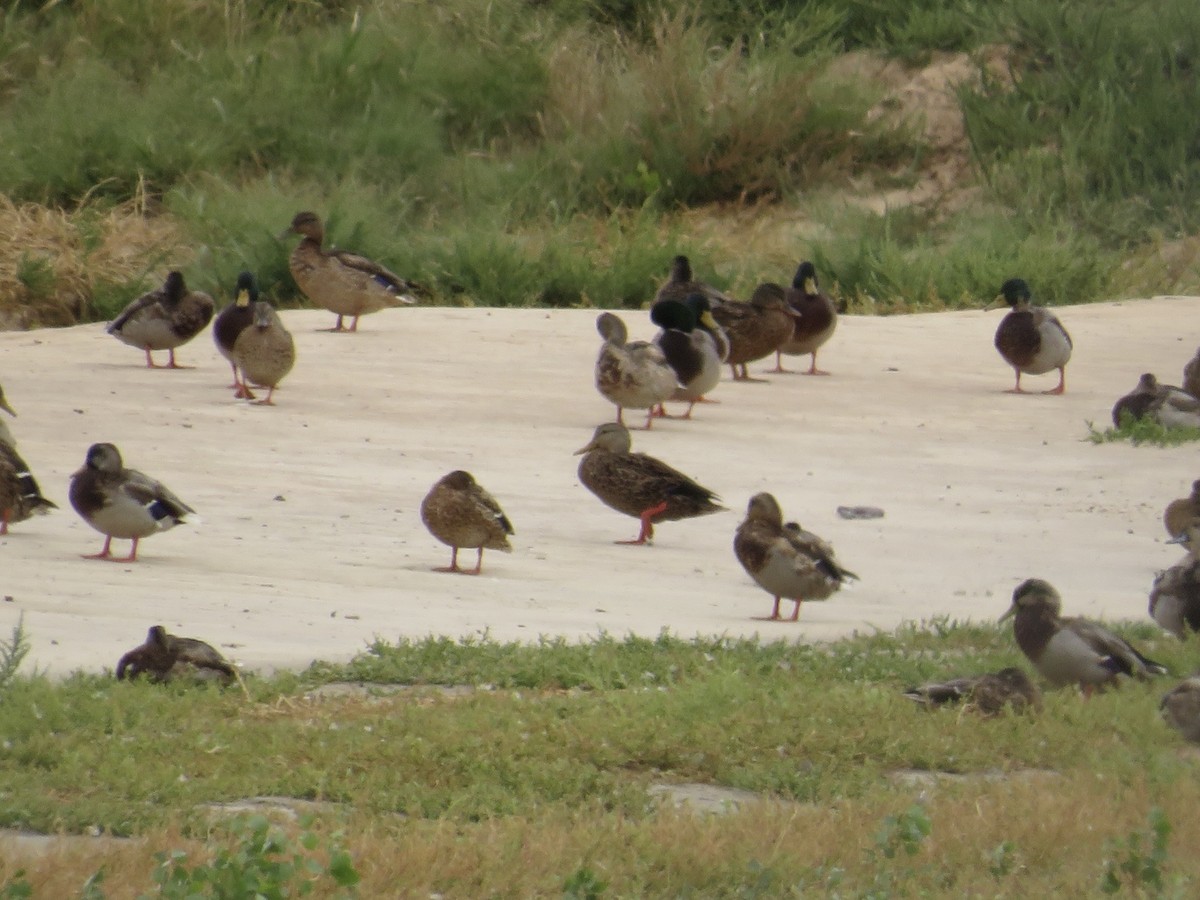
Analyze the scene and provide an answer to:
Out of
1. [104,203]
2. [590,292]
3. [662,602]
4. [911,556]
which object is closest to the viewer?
[662,602]

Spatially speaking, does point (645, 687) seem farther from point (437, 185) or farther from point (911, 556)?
point (437, 185)

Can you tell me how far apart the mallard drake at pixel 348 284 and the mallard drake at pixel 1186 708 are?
37.0ft

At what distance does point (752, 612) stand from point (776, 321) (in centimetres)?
667

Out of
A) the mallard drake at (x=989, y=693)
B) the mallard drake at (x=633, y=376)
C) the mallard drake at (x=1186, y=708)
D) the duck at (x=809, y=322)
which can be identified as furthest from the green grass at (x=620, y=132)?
the mallard drake at (x=1186, y=708)

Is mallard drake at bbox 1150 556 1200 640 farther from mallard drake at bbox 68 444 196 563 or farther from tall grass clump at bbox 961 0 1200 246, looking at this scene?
tall grass clump at bbox 961 0 1200 246

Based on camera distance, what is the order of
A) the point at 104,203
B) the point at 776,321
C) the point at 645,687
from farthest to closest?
the point at 104,203
the point at 776,321
the point at 645,687

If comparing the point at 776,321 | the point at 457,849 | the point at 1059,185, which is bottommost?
the point at 457,849

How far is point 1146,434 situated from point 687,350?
303 cm

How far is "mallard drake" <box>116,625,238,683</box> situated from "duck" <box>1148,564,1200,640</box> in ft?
12.4

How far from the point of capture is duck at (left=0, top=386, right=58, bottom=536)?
10.5 meters

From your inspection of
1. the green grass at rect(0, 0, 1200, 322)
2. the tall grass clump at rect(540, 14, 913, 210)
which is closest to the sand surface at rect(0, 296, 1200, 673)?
the green grass at rect(0, 0, 1200, 322)

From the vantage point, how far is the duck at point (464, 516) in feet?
33.8

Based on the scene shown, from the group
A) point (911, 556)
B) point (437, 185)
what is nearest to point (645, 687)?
point (911, 556)

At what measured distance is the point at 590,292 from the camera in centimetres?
2162
